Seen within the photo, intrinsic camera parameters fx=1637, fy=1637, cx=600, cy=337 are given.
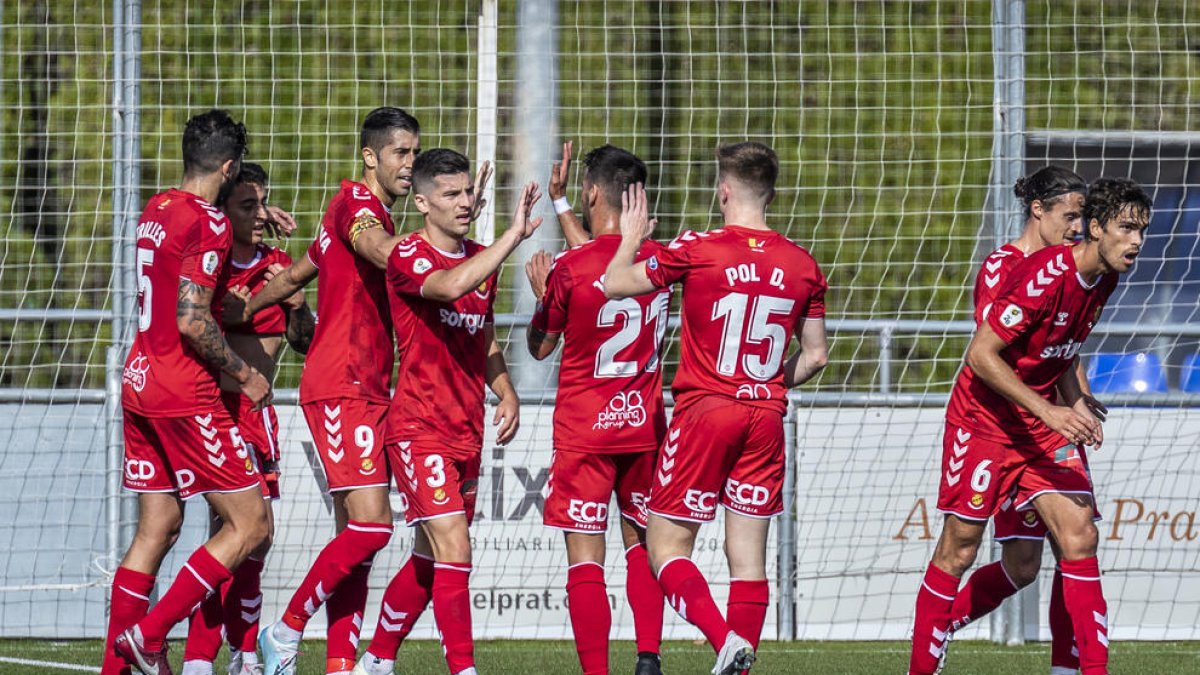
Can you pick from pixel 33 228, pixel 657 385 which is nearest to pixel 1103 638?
pixel 657 385

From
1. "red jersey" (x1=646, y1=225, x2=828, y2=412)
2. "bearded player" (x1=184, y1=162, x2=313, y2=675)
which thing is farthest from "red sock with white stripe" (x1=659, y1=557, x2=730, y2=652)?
"bearded player" (x1=184, y1=162, x2=313, y2=675)

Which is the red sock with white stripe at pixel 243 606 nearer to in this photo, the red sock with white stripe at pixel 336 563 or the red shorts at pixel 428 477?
the red sock with white stripe at pixel 336 563

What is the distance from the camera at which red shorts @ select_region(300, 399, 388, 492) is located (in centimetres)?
644

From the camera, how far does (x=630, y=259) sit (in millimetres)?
5938

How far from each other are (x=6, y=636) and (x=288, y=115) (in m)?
4.68

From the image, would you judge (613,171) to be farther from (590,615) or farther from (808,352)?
(590,615)

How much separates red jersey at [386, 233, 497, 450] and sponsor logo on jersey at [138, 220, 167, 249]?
86cm

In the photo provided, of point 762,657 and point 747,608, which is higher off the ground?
point 747,608

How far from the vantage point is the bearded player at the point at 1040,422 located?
606cm

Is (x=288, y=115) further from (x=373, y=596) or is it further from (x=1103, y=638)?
(x=1103, y=638)

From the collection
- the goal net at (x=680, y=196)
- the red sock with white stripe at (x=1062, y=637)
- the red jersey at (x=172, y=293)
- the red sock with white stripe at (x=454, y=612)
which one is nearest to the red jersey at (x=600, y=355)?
the red sock with white stripe at (x=454, y=612)

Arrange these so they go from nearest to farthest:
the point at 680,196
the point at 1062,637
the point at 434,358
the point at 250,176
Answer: the point at 434,358
the point at 1062,637
the point at 250,176
the point at 680,196

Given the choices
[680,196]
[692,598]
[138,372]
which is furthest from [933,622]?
[680,196]

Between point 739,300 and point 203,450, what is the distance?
2112 mm
